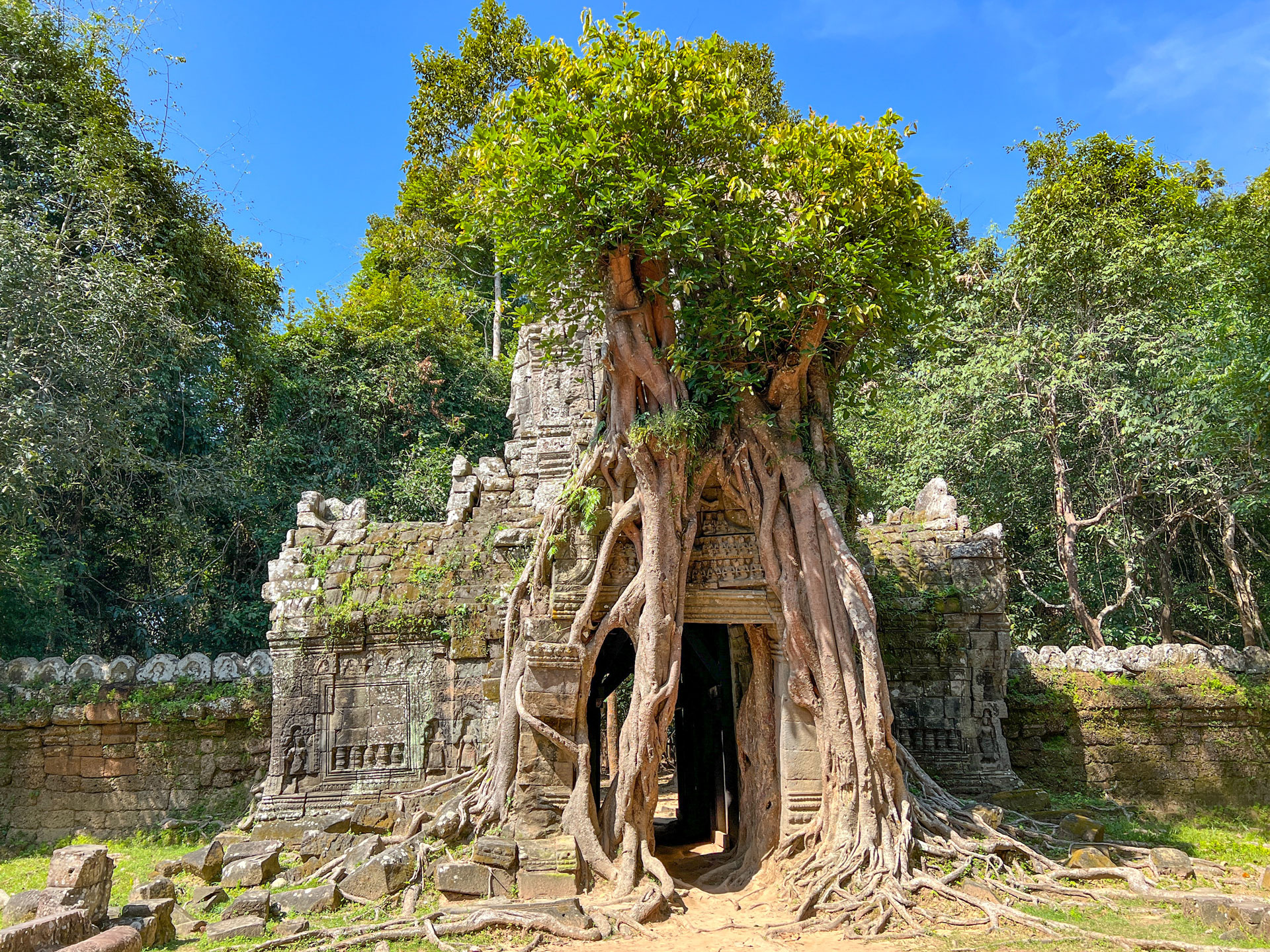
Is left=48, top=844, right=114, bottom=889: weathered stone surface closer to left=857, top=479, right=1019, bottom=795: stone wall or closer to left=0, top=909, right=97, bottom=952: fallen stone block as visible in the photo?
left=0, top=909, right=97, bottom=952: fallen stone block

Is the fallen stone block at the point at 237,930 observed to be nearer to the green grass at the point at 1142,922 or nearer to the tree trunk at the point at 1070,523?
the green grass at the point at 1142,922

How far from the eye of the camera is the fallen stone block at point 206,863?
6922 mm

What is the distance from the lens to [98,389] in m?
9.12

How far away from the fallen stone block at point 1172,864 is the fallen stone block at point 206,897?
23.4ft

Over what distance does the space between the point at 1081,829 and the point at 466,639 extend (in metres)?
5.84

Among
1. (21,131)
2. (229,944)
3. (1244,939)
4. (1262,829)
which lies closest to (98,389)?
(21,131)

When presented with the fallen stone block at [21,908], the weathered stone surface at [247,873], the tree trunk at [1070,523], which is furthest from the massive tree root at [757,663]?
the tree trunk at [1070,523]

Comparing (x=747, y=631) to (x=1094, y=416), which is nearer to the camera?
(x=747, y=631)

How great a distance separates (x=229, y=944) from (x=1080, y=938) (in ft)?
17.6

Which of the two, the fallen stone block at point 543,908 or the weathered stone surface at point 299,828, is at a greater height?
the weathered stone surface at point 299,828

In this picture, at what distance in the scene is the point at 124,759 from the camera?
29.7 feet

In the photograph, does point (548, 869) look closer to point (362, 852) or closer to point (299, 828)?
point (362, 852)

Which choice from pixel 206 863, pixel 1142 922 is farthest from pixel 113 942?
pixel 1142 922

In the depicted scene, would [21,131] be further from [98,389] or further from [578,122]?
[578,122]
